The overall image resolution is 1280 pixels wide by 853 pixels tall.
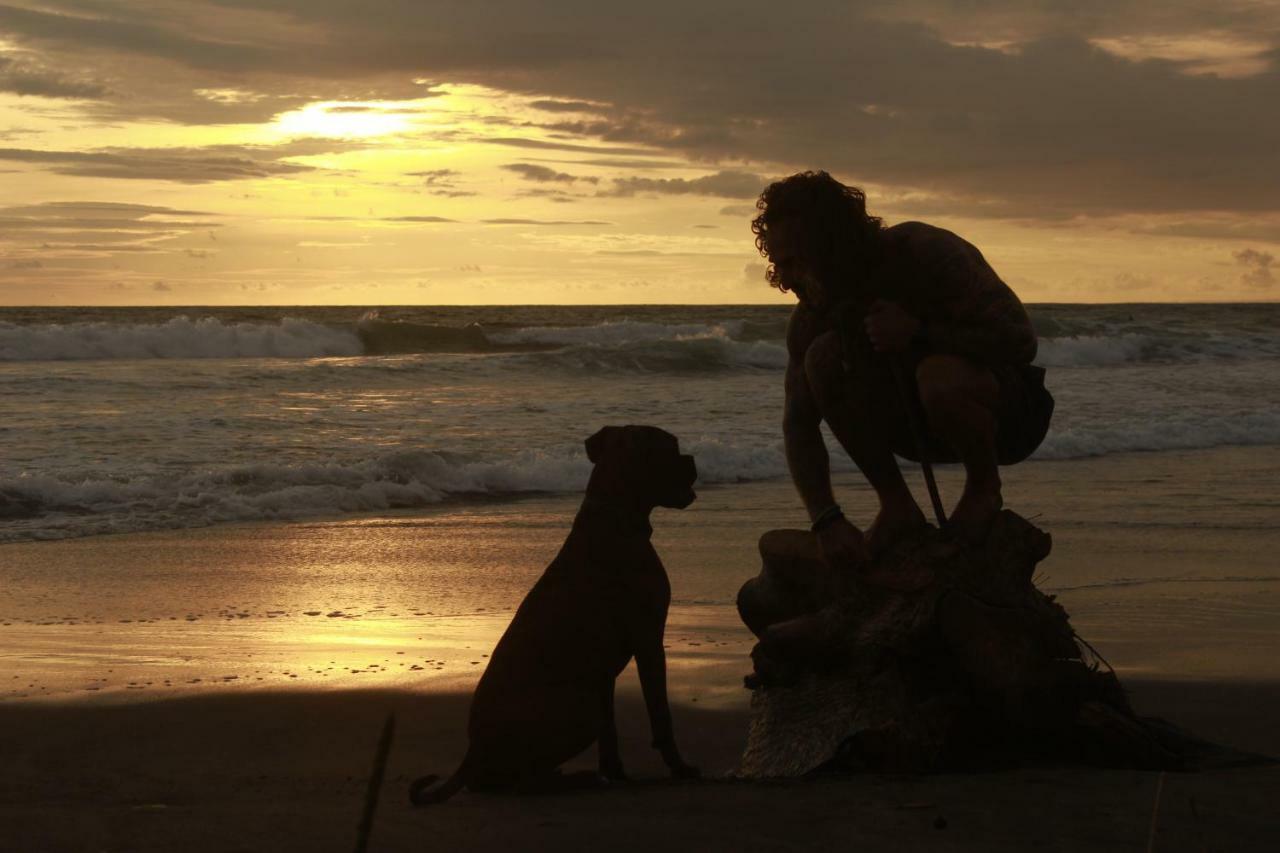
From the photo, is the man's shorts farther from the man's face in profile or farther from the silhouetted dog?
the silhouetted dog

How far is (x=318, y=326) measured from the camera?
34125 millimetres

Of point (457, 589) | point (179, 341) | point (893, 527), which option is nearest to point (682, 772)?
point (893, 527)

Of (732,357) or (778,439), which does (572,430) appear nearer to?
(778,439)

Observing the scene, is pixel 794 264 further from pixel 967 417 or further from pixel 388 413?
pixel 388 413

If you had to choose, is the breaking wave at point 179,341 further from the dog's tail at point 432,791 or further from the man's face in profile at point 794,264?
the dog's tail at point 432,791

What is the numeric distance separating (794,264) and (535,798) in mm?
1749

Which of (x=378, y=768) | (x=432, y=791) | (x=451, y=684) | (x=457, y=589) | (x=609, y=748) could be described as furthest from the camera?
(x=457, y=589)

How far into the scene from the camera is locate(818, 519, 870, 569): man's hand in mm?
4117

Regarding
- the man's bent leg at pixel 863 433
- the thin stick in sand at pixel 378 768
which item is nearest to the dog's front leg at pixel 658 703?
the man's bent leg at pixel 863 433

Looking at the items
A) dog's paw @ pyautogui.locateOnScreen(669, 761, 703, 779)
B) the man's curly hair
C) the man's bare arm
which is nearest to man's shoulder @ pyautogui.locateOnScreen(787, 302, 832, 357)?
the man's bare arm

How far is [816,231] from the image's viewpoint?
410cm

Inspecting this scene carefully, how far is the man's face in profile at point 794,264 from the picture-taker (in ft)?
13.6

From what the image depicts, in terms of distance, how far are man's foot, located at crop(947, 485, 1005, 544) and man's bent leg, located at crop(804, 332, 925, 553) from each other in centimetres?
12

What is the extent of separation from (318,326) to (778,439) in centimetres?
2222
